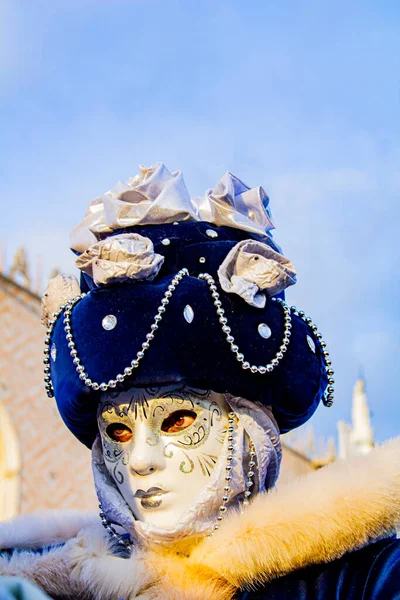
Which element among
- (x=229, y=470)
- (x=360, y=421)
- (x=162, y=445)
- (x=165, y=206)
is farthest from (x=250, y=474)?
(x=360, y=421)

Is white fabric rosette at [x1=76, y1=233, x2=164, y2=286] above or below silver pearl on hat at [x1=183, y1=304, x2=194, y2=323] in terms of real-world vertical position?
above

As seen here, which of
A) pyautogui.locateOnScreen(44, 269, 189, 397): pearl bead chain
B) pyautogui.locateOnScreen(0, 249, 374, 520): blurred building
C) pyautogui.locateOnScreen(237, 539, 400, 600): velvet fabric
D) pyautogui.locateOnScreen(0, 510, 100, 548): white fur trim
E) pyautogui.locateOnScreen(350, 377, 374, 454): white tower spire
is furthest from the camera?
pyautogui.locateOnScreen(350, 377, 374, 454): white tower spire

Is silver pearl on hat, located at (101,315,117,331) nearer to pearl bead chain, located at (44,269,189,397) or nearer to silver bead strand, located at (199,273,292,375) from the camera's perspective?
pearl bead chain, located at (44,269,189,397)

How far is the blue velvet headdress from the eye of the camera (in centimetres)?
125

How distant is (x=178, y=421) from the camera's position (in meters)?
1.29

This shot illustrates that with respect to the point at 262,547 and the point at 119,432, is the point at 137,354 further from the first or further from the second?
the point at 262,547

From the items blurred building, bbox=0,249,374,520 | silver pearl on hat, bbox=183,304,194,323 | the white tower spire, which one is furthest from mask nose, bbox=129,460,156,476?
the white tower spire

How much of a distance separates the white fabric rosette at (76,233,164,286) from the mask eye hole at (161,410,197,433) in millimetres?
226

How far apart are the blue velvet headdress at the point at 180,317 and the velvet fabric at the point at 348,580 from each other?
0.30 meters

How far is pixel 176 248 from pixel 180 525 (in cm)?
47

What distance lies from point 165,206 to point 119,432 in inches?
16.0

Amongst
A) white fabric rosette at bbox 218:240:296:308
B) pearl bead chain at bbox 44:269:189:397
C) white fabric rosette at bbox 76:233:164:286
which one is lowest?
pearl bead chain at bbox 44:269:189:397

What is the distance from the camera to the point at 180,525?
1215 millimetres

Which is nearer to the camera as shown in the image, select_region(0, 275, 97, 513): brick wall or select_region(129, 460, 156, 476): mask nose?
select_region(129, 460, 156, 476): mask nose
